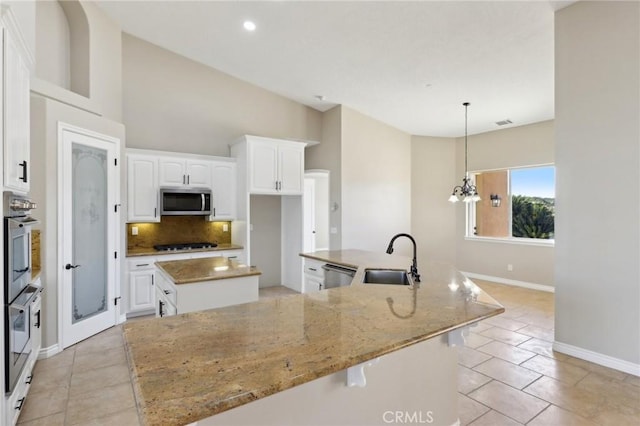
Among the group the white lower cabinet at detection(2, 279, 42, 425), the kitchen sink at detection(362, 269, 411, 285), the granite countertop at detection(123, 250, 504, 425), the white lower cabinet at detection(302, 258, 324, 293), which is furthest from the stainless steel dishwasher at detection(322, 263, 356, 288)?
the white lower cabinet at detection(2, 279, 42, 425)

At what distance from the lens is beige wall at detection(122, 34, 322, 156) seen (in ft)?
15.9

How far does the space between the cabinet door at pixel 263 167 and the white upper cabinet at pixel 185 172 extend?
0.70 meters

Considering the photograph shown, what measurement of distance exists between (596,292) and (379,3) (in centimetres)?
349

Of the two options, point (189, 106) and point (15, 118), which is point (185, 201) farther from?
point (15, 118)

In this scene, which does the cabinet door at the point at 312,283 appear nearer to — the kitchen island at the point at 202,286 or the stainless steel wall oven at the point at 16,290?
Result: the kitchen island at the point at 202,286

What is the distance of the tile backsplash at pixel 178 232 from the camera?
4.91m

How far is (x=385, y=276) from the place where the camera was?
2877 mm

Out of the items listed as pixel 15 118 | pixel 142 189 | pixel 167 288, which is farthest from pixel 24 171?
pixel 142 189

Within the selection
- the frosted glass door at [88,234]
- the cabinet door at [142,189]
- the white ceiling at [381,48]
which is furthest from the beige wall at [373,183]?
the frosted glass door at [88,234]

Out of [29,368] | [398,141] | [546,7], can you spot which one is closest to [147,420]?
[29,368]

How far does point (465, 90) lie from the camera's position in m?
4.90

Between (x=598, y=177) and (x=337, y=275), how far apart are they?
2.64 meters

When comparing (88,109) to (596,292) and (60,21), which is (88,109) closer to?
(60,21)

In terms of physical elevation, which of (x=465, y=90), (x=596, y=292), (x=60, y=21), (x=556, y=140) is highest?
(x=60, y=21)
